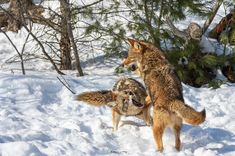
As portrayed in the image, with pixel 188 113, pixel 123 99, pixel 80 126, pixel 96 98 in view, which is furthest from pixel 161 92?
pixel 80 126

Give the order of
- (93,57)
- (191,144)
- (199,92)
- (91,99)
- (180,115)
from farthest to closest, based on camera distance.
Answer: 1. (93,57)
2. (199,92)
3. (91,99)
4. (191,144)
5. (180,115)

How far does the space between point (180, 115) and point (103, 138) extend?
4.38 ft

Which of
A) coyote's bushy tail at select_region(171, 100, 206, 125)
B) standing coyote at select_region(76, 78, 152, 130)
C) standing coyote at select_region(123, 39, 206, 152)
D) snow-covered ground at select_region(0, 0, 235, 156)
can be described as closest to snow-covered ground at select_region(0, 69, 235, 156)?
snow-covered ground at select_region(0, 0, 235, 156)

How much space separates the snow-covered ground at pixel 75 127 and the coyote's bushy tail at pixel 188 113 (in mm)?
488

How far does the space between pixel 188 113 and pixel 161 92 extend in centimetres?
53

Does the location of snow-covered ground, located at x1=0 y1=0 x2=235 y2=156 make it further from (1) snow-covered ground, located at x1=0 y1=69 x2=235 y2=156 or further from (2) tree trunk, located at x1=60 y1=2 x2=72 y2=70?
(2) tree trunk, located at x1=60 y1=2 x2=72 y2=70

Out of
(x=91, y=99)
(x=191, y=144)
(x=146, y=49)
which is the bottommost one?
(x=191, y=144)

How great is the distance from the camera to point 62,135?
659cm

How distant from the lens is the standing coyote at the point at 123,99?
6.95 metres

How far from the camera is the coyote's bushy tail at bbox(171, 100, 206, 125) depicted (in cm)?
570

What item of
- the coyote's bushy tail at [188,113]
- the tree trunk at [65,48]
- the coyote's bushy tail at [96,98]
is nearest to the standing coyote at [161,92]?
the coyote's bushy tail at [188,113]

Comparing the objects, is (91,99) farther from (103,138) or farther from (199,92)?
(199,92)

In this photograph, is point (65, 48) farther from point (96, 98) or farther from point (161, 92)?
point (161, 92)

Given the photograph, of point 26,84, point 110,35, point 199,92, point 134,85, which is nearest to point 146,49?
point 134,85
